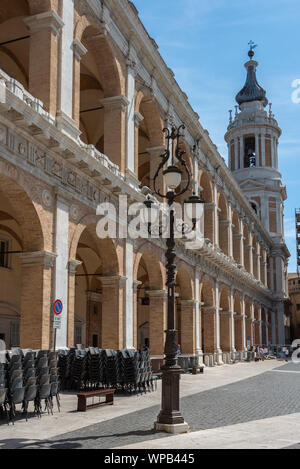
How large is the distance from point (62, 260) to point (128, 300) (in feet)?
16.5

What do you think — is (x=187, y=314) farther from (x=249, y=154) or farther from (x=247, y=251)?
(x=249, y=154)

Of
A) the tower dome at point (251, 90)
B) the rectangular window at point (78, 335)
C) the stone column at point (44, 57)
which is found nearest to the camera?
the stone column at point (44, 57)

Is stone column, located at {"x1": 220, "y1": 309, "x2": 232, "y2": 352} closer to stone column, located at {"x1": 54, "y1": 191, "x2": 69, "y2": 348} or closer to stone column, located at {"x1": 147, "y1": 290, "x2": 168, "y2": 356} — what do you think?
stone column, located at {"x1": 147, "y1": 290, "x2": 168, "y2": 356}

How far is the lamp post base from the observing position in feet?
29.4

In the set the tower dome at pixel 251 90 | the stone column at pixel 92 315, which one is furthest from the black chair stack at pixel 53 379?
the tower dome at pixel 251 90

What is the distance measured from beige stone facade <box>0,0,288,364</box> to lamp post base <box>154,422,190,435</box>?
215 inches

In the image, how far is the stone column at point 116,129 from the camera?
19734 mm

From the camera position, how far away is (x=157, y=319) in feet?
76.9

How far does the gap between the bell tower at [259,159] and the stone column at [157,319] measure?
38.9 meters

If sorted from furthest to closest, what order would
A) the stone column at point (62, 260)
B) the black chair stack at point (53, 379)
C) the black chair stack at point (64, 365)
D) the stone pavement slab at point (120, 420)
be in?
the stone column at point (62, 260) < the black chair stack at point (64, 365) < the black chair stack at point (53, 379) < the stone pavement slab at point (120, 420)

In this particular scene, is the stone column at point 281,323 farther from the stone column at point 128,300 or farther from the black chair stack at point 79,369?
the black chair stack at point 79,369

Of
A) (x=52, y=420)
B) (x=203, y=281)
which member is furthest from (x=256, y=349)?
(x=52, y=420)

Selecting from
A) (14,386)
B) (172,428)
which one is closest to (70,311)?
(14,386)

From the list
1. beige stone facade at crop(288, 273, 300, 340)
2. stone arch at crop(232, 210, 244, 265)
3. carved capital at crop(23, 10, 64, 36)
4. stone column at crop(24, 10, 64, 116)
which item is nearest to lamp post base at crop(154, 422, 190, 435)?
stone column at crop(24, 10, 64, 116)
